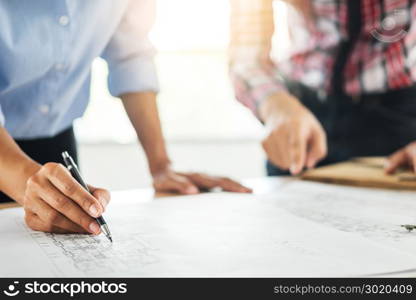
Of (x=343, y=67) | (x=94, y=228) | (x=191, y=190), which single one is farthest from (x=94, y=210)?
(x=343, y=67)

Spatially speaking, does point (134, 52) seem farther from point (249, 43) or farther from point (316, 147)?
point (316, 147)

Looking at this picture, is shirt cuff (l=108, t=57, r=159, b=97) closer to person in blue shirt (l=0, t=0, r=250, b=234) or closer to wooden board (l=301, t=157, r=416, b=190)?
person in blue shirt (l=0, t=0, r=250, b=234)

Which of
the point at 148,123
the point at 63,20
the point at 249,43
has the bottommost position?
the point at 148,123

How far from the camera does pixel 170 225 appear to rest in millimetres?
707

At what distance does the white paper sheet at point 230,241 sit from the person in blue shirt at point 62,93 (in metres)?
0.04

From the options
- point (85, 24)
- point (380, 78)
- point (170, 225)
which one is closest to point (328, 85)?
point (380, 78)

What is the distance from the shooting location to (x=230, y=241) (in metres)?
0.61

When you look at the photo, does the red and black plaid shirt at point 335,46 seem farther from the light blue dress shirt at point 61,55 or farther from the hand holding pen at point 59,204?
the hand holding pen at point 59,204

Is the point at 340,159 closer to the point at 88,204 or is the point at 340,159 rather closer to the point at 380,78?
the point at 380,78

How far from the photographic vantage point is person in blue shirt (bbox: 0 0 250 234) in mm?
664

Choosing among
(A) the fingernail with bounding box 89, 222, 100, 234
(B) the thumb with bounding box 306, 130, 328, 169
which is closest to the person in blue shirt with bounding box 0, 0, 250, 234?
(A) the fingernail with bounding box 89, 222, 100, 234

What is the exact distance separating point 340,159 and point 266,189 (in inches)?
13.8

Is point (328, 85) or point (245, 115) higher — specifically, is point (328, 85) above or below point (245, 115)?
above

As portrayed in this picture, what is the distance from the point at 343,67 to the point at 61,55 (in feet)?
2.08
